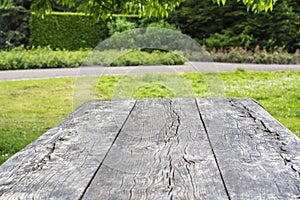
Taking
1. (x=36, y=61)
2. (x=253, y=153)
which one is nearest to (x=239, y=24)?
(x=36, y=61)

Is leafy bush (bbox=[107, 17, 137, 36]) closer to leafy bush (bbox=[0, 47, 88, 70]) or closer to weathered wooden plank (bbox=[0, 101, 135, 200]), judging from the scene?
leafy bush (bbox=[0, 47, 88, 70])

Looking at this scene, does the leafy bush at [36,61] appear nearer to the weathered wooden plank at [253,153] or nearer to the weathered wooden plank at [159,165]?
the weathered wooden plank at [253,153]

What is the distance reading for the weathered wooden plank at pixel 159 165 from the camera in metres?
1.32

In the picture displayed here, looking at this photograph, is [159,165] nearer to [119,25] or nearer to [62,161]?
[62,161]

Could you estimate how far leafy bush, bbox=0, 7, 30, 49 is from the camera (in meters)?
14.4

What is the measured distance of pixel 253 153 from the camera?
1.79 metres

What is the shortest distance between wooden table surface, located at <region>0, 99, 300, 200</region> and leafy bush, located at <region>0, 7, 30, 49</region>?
12.4 metres

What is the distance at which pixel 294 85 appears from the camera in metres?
8.12

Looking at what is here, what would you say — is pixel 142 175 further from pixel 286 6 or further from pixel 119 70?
pixel 286 6

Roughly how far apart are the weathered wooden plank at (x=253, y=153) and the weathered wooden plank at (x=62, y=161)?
437 mm

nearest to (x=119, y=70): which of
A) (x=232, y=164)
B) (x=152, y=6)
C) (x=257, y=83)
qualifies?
(x=257, y=83)

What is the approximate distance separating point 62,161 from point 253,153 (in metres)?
0.70

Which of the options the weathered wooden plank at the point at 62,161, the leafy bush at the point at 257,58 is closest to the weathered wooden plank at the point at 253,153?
the weathered wooden plank at the point at 62,161

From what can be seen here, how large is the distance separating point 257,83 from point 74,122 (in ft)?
20.8
